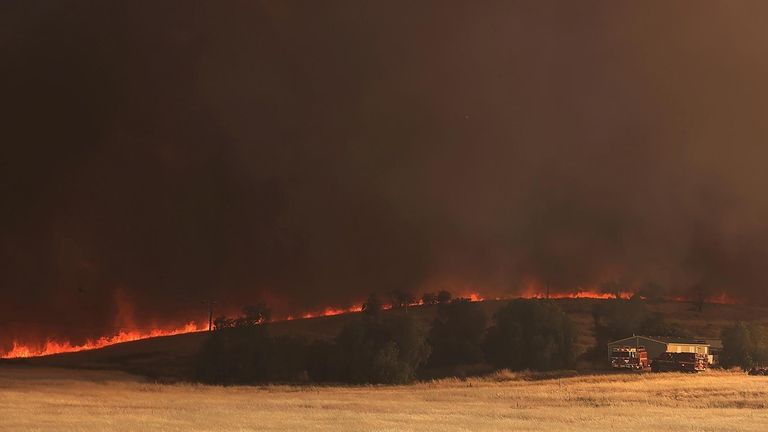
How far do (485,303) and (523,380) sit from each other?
214 ft

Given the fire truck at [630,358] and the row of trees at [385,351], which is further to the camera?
Answer: the fire truck at [630,358]

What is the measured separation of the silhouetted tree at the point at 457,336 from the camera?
224 ft

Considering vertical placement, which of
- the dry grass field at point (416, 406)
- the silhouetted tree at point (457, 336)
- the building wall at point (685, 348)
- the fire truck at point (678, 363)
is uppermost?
the silhouetted tree at point (457, 336)

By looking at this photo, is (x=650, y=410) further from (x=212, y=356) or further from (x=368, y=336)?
(x=212, y=356)

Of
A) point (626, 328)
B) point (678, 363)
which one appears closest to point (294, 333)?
point (626, 328)

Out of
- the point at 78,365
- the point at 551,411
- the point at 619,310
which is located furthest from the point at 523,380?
the point at 78,365

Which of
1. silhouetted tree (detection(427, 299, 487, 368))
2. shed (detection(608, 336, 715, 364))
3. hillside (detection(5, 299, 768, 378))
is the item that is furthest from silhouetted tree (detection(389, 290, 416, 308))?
shed (detection(608, 336, 715, 364))

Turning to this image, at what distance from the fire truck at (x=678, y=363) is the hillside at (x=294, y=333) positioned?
1086 cm

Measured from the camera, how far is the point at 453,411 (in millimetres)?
35031

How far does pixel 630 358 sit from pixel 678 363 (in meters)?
3.86

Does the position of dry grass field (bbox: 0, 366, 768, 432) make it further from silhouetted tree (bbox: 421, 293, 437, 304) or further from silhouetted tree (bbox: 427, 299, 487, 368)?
silhouetted tree (bbox: 421, 293, 437, 304)

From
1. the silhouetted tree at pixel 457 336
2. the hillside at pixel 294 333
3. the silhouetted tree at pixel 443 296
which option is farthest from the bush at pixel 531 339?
the silhouetted tree at pixel 443 296

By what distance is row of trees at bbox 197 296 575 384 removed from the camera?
58031mm

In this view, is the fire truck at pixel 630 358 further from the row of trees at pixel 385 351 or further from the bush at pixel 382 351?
the bush at pixel 382 351
